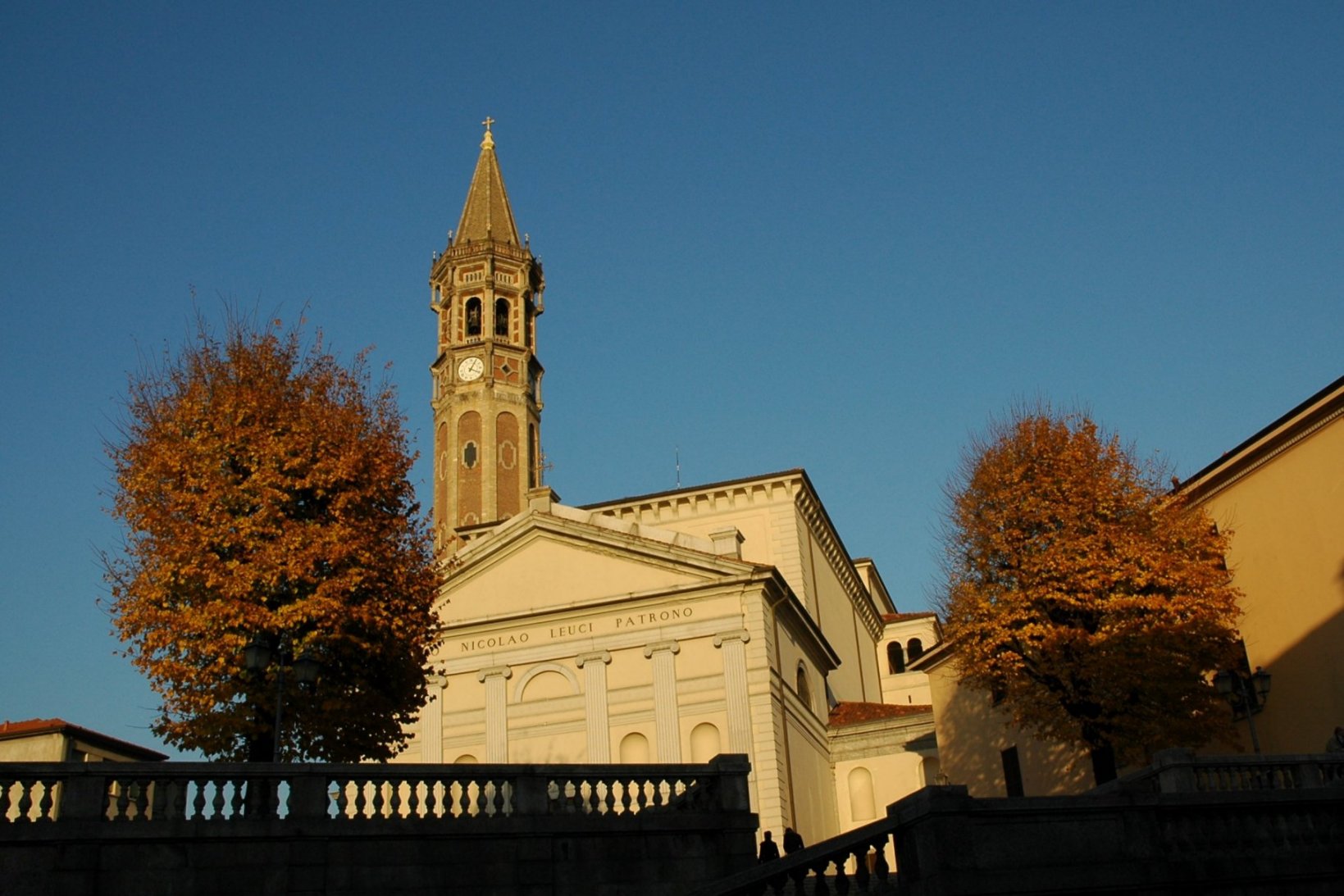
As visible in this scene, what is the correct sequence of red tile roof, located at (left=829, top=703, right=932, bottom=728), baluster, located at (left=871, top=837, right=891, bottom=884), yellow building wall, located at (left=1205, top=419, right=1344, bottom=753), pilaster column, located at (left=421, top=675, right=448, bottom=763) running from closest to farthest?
1. baluster, located at (left=871, top=837, right=891, bottom=884)
2. yellow building wall, located at (left=1205, top=419, right=1344, bottom=753)
3. pilaster column, located at (left=421, top=675, right=448, bottom=763)
4. red tile roof, located at (left=829, top=703, right=932, bottom=728)

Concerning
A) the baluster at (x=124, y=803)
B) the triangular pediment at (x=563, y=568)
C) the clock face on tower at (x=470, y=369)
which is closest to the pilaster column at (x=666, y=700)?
the triangular pediment at (x=563, y=568)

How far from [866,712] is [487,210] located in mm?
35440

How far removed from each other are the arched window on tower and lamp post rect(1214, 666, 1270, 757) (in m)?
41.5

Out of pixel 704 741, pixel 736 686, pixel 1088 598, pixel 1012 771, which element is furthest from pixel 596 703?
pixel 1088 598

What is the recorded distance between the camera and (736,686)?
136 ft

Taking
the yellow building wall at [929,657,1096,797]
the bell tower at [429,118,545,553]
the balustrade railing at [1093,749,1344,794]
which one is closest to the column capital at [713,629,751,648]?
the yellow building wall at [929,657,1096,797]

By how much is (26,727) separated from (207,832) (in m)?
23.1

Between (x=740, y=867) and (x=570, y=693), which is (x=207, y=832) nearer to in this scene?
(x=740, y=867)

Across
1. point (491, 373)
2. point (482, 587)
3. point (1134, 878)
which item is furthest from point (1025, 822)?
point (491, 373)

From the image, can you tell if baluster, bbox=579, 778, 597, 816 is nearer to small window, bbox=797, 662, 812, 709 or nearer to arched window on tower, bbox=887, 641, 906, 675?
small window, bbox=797, 662, 812, 709

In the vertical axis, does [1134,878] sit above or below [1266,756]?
below

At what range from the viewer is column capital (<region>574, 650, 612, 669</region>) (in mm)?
42906

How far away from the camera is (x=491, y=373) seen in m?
63.5

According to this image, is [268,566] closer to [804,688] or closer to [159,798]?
[159,798]
